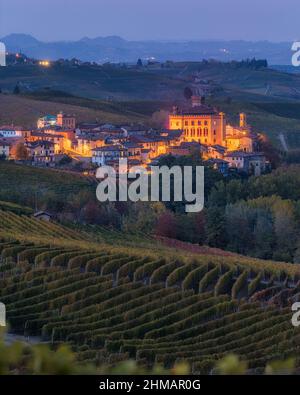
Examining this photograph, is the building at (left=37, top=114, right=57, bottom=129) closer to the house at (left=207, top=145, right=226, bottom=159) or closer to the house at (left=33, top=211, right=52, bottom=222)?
the house at (left=207, top=145, right=226, bottom=159)

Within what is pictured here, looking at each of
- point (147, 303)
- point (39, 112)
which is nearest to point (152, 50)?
point (39, 112)

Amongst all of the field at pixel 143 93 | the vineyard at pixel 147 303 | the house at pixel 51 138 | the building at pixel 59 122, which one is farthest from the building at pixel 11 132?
the vineyard at pixel 147 303

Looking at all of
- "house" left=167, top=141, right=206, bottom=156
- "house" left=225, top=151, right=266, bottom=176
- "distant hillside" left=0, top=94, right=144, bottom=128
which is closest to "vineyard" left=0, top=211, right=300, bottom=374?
"house" left=167, top=141, right=206, bottom=156

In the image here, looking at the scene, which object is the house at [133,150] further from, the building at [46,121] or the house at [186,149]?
the building at [46,121]

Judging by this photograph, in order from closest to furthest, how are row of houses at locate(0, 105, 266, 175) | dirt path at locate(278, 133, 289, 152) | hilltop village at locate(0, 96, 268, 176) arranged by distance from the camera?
1. hilltop village at locate(0, 96, 268, 176)
2. row of houses at locate(0, 105, 266, 175)
3. dirt path at locate(278, 133, 289, 152)

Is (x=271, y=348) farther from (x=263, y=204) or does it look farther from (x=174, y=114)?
(x=174, y=114)

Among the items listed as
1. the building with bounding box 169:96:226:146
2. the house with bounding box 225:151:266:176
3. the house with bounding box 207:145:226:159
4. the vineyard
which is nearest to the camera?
the vineyard

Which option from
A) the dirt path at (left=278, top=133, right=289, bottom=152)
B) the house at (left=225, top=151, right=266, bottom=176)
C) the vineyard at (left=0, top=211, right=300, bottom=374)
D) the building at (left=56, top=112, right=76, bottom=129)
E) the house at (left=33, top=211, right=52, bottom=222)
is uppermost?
the vineyard at (left=0, top=211, right=300, bottom=374)
